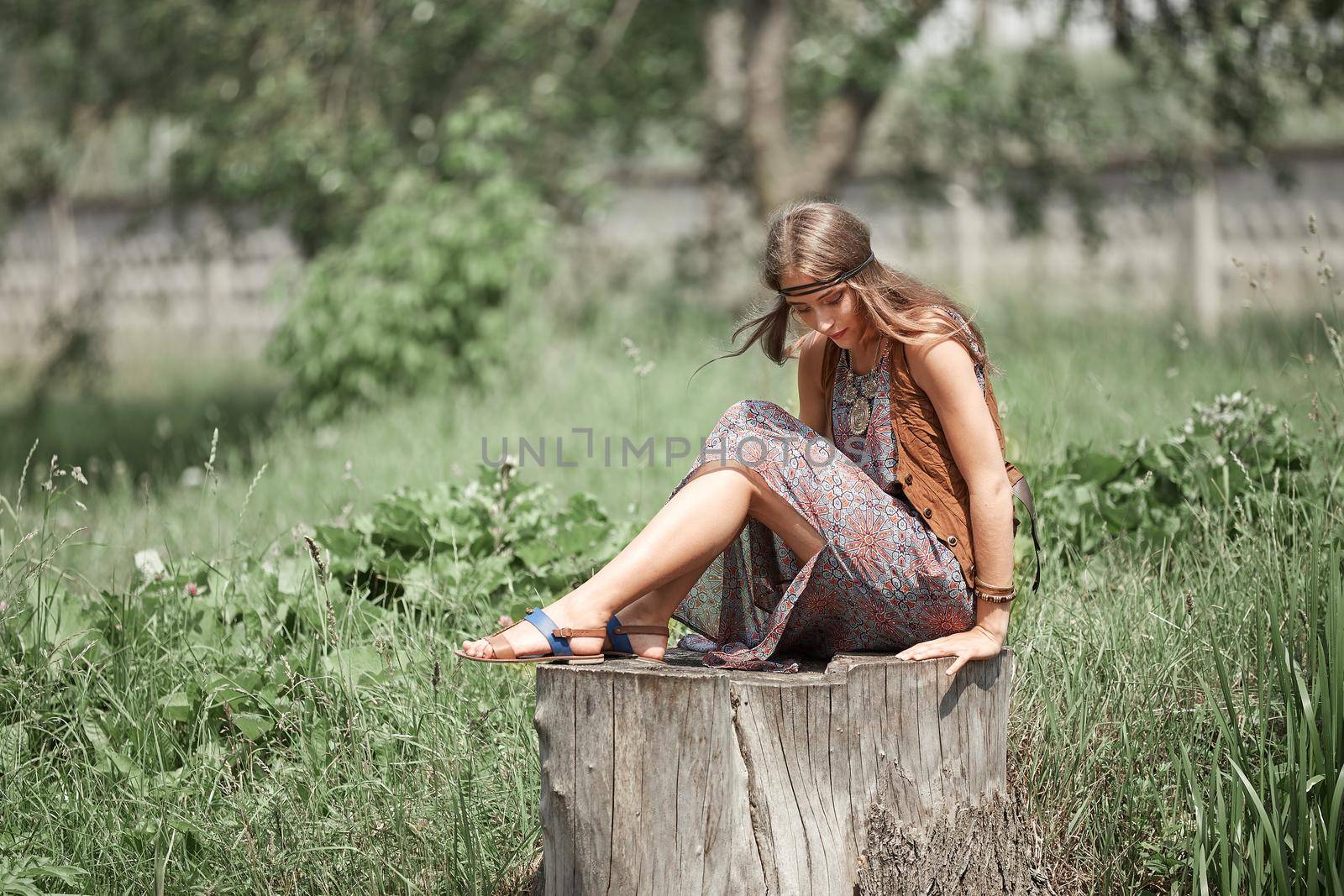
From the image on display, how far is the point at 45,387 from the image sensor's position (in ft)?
24.8

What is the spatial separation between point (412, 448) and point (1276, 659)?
375 cm

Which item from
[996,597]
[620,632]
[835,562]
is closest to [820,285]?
[835,562]

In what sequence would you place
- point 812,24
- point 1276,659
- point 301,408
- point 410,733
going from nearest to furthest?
point 1276,659
point 410,733
point 301,408
point 812,24

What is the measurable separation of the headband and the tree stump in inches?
29.9

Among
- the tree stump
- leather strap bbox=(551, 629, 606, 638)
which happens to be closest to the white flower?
leather strap bbox=(551, 629, 606, 638)

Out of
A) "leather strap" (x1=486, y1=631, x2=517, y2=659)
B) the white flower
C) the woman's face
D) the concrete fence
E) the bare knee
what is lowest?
"leather strap" (x1=486, y1=631, x2=517, y2=659)

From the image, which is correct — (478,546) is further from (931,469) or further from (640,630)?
(931,469)

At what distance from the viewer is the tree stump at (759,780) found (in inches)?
88.4

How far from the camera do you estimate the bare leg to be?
99.0 inches

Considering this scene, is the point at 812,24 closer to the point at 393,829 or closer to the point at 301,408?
the point at 301,408

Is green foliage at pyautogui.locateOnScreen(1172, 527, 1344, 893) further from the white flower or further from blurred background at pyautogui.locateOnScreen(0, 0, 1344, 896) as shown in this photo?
the white flower

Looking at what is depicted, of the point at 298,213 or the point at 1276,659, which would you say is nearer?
the point at 1276,659

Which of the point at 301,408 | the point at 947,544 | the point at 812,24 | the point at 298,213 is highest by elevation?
the point at 812,24

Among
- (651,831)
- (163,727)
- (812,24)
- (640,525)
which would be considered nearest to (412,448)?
(640,525)
